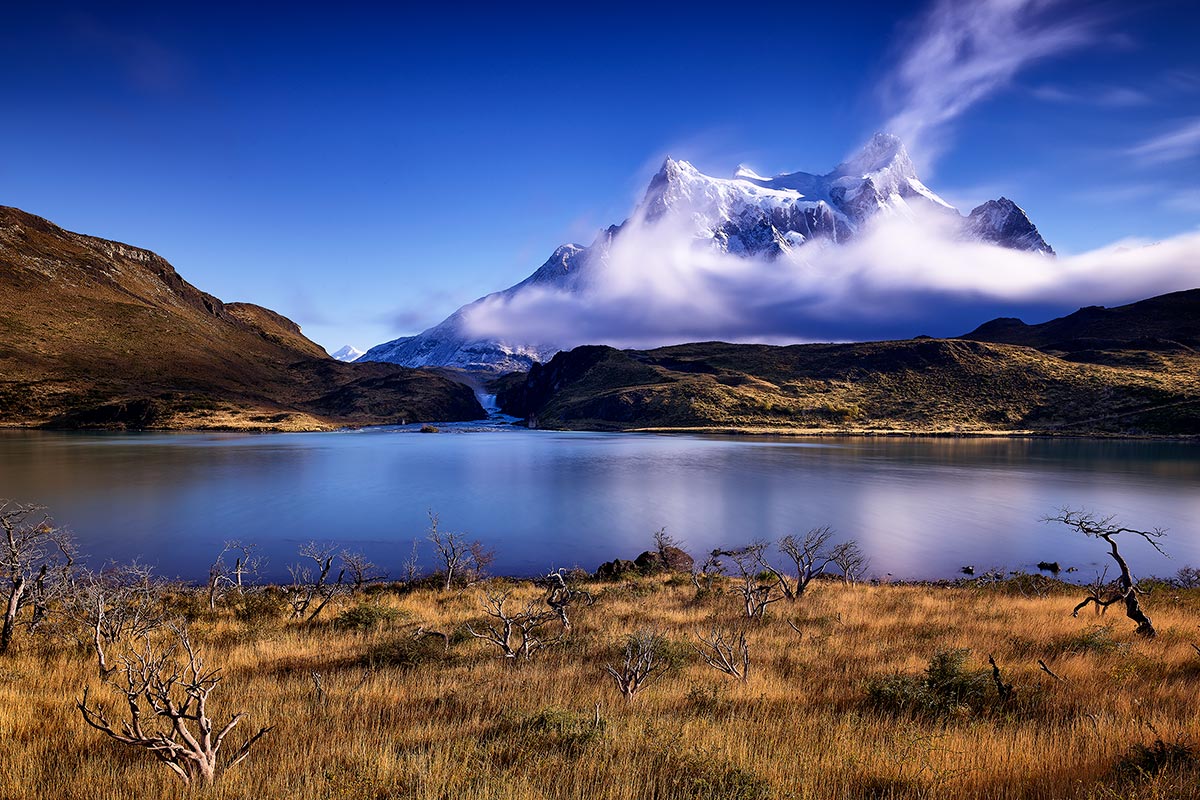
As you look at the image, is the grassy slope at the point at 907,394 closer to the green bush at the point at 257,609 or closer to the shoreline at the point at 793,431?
the shoreline at the point at 793,431

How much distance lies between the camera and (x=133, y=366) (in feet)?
420

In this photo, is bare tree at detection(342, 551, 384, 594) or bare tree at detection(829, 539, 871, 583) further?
bare tree at detection(829, 539, 871, 583)

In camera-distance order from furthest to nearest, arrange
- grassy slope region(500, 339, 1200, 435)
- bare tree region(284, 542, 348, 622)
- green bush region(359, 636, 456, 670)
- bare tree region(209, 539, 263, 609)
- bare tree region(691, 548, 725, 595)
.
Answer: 1. grassy slope region(500, 339, 1200, 435)
2. bare tree region(691, 548, 725, 595)
3. bare tree region(209, 539, 263, 609)
4. bare tree region(284, 542, 348, 622)
5. green bush region(359, 636, 456, 670)

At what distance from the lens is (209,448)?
73.3 metres

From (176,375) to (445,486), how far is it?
126m

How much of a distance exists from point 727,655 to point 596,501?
30.7 meters

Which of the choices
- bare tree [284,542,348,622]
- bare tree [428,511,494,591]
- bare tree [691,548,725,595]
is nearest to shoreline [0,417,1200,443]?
bare tree [691,548,725,595]

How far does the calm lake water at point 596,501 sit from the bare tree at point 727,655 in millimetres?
14004

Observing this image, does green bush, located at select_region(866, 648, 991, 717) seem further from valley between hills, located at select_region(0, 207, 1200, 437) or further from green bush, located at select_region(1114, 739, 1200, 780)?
valley between hills, located at select_region(0, 207, 1200, 437)

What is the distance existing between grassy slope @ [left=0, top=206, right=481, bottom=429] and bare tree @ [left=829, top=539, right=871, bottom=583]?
121m

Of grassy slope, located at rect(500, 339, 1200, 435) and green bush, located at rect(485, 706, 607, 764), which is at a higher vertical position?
grassy slope, located at rect(500, 339, 1200, 435)

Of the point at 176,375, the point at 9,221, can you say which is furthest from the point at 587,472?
the point at 9,221

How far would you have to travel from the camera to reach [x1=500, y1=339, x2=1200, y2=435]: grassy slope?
344 ft

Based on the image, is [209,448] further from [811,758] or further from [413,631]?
[811,758]
